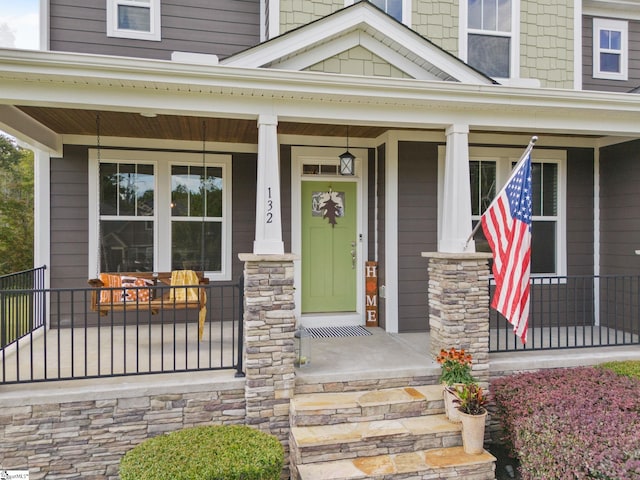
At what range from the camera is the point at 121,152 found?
5.89 metres

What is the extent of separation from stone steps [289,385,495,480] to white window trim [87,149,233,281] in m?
2.86

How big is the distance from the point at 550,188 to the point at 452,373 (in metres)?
3.77

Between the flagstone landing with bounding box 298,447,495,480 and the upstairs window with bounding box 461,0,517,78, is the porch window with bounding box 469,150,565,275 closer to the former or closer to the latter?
the upstairs window with bounding box 461,0,517,78

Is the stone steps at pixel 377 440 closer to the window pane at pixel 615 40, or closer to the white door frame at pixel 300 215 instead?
the white door frame at pixel 300 215

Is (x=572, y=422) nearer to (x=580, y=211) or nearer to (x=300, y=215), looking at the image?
(x=300, y=215)

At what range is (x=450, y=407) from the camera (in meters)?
3.84

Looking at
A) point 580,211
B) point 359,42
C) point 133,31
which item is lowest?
point 580,211

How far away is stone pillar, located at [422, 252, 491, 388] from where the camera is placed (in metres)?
4.33

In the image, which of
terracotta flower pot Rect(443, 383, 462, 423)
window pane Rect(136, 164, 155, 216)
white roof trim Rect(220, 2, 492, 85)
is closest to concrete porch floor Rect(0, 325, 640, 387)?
terracotta flower pot Rect(443, 383, 462, 423)

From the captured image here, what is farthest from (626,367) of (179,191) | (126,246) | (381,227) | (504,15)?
(126,246)

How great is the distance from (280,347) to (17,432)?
2211 millimetres

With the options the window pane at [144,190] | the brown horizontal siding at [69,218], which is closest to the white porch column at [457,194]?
the window pane at [144,190]

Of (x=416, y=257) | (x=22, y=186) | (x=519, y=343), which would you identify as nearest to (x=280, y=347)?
(x=416, y=257)

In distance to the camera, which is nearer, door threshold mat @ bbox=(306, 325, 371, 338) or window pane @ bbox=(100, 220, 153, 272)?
door threshold mat @ bbox=(306, 325, 371, 338)
